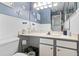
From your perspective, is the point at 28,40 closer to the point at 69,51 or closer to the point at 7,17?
the point at 7,17

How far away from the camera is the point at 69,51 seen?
1.26 meters

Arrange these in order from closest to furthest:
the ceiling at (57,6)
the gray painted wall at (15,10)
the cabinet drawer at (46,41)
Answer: the gray painted wall at (15,10), the ceiling at (57,6), the cabinet drawer at (46,41)

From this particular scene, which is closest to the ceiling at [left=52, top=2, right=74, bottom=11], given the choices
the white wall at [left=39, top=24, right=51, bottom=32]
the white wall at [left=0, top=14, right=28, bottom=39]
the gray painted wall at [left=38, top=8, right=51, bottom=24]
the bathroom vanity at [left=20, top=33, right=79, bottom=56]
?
the gray painted wall at [left=38, top=8, right=51, bottom=24]

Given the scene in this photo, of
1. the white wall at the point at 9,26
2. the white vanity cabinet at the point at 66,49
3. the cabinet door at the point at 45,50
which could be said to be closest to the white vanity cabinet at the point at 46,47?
the cabinet door at the point at 45,50

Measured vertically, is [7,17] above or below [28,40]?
above

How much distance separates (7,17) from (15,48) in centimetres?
44

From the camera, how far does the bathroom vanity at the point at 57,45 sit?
122cm

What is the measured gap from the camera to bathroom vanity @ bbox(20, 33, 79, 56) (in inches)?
48.2

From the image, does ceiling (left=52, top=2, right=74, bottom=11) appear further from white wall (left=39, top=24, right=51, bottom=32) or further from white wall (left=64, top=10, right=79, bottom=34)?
white wall (left=39, top=24, right=51, bottom=32)

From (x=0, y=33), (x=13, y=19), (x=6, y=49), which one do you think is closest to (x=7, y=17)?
(x=13, y=19)

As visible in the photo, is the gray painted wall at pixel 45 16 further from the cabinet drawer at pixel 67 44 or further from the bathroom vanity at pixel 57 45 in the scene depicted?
the cabinet drawer at pixel 67 44

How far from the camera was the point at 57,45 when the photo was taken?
4.36 feet

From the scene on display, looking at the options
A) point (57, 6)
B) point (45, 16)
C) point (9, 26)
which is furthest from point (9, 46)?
point (57, 6)

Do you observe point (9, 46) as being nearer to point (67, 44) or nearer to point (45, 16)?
point (45, 16)
